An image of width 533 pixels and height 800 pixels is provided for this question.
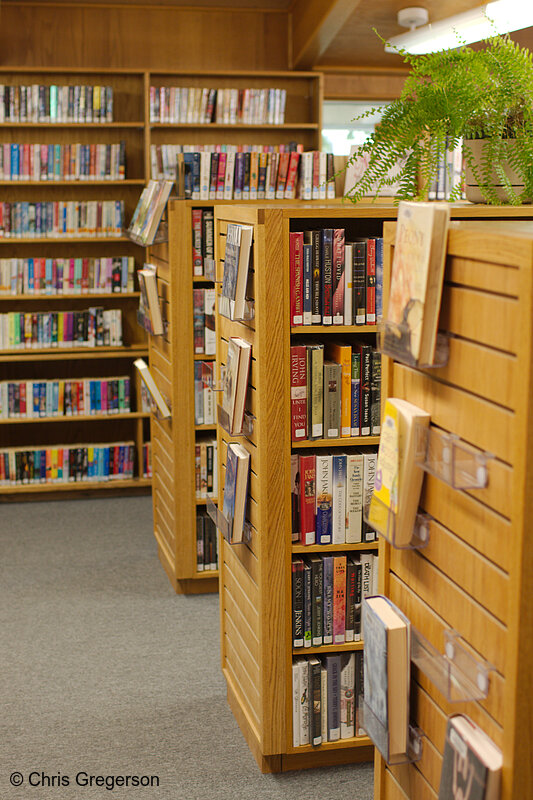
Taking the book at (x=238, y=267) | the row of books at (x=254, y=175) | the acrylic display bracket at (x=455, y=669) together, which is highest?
the row of books at (x=254, y=175)

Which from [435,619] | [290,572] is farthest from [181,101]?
[435,619]

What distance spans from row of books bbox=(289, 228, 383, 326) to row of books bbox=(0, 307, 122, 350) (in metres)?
3.19

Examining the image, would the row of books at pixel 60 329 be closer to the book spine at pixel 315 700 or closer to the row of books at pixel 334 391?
the row of books at pixel 334 391

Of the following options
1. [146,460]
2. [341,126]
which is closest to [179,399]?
[146,460]

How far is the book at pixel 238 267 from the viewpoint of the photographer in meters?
2.42

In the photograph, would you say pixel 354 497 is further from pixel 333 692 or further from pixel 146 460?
pixel 146 460

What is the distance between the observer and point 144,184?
5551mm

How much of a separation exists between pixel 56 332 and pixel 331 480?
3347mm

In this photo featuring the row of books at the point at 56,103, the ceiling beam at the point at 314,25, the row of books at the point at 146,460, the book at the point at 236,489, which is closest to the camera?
the book at the point at 236,489

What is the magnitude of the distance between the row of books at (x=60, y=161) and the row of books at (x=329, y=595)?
3574 mm

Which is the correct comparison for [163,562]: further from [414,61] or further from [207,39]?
[207,39]

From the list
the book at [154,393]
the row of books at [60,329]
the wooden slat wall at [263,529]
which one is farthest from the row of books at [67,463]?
Answer: the wooden slat wall at [263,529]

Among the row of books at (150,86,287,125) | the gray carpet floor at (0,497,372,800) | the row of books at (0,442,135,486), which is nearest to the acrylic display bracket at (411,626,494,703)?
the gray carpet floor at (0,497,372,800)

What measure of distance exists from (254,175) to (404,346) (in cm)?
364
